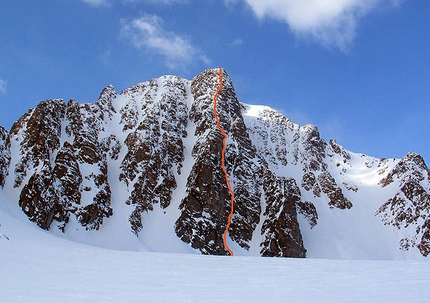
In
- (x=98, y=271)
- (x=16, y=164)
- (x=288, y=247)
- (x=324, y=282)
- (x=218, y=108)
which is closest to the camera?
(x=324, y=282)

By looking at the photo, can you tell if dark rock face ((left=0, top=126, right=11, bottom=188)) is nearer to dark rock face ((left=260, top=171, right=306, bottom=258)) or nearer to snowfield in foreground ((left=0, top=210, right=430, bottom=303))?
dark rock face ((left=260, top=171, right=306, bottom=258))

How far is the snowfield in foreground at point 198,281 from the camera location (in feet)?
28.3

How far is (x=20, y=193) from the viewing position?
236 feet

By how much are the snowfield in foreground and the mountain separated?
58950 mm

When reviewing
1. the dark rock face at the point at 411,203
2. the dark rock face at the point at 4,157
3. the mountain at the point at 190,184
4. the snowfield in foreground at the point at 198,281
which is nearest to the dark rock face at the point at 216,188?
the mountain at the point at 190,184

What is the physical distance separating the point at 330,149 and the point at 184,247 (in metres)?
91.4

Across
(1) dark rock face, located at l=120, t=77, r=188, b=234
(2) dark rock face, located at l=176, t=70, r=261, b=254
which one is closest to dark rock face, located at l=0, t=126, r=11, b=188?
(1) dark rock face, located at l=120, t=77, r=188, b=234

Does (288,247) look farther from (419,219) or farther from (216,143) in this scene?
(419,219)

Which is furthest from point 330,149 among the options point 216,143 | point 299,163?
point 216,143

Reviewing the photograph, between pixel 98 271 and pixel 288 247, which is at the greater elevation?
pixel 288 247

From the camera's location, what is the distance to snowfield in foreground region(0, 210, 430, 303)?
28.3ft

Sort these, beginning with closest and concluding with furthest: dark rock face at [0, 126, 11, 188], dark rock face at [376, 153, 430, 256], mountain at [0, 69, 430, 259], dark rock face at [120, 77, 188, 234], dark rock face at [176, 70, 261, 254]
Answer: dark rock face at [0, 126, 11, 188]
mountain at [0, 69, 430, 259]
dark rock face at [176, 70, 261, 254]
dark rock face at [120, 77, 188, 234]
dark rock face at [376, 153, 430, 256]

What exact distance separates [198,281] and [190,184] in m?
83.5

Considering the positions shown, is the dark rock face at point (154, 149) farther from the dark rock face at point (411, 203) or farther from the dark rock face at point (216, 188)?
the dark rock face at point (411, 203)
